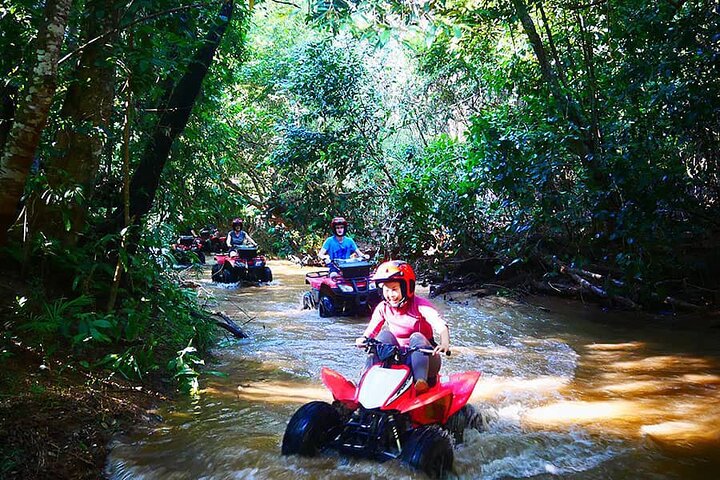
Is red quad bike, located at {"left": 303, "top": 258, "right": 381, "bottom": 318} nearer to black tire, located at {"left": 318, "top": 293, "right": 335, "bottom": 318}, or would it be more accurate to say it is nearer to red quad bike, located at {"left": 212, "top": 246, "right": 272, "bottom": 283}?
black tire, located at {"left": 318, "top": 293, "right": 335, "bottom": 318}

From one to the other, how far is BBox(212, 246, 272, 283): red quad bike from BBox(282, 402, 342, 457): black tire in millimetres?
11137

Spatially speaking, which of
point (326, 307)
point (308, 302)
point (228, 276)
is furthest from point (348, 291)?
point (228, 276)

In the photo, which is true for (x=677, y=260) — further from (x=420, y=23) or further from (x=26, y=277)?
(x=26, y=277)

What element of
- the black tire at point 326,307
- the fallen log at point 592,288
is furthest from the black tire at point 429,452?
the fallen log at point 592,288

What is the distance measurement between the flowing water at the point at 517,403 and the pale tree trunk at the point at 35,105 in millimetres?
2089

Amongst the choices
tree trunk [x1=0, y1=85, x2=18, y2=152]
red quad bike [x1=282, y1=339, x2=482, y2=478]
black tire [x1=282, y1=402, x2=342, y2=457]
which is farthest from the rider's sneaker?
tree trunk [x1=0, y1=85, x2=18, y2=152]

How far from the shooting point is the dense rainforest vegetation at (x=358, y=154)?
4.88 m

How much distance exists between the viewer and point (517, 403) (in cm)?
536

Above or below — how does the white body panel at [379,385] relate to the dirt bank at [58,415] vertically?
above

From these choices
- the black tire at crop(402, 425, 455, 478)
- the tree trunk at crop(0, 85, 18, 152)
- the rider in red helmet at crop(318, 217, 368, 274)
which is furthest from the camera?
the rider in red helmet at crop(318, 217, 368, 274)

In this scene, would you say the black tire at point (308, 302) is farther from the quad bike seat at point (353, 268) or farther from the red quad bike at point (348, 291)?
the quad bike seat at point (353, 268)

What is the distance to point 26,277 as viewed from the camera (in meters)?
5.06

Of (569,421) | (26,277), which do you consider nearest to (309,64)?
(26,277)

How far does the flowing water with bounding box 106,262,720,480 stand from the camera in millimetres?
3861
